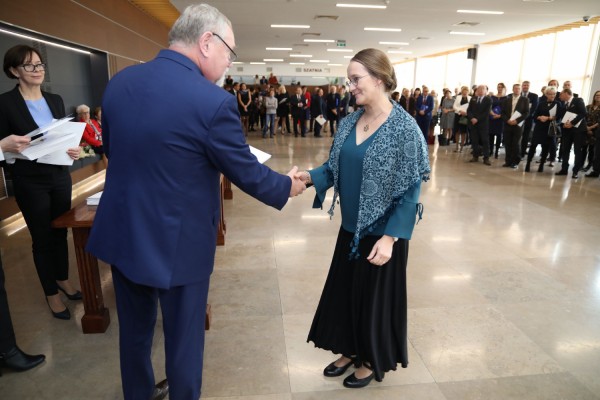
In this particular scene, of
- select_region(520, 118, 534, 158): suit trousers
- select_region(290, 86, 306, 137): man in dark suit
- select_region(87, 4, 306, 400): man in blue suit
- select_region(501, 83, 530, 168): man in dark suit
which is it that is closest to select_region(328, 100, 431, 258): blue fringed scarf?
select_region(87, 4, 306, 400): man in blue suit

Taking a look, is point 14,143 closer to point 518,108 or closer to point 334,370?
point 334,370

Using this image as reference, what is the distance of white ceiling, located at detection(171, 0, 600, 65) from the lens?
947cm

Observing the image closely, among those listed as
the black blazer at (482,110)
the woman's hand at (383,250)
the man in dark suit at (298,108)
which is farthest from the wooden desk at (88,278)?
the man in dark suit at (298,108)

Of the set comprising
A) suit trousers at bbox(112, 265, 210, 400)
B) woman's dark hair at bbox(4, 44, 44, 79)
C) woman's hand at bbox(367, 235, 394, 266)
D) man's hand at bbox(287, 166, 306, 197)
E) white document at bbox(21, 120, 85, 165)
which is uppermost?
woman's dark hair at bbox(4, 44, 44, 79)

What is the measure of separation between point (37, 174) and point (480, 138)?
Result: 28.2 ft

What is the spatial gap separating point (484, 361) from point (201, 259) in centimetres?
176

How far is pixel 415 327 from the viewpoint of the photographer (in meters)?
2.60

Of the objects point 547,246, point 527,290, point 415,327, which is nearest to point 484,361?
point 415,327

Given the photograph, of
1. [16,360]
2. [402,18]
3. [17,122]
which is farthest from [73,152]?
[402,18]

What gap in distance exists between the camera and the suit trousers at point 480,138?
8.68 m

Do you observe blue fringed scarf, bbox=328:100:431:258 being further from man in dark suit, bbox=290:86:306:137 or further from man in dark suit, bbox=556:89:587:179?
man in dark suit, bbox=290:86:306:137

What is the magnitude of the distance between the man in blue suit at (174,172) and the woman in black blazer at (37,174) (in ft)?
A: 4.18

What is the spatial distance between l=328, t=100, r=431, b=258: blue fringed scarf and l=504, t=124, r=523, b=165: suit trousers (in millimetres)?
7443

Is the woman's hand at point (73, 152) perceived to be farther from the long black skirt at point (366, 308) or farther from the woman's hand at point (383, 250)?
the woman's hand at point (383, 250)
